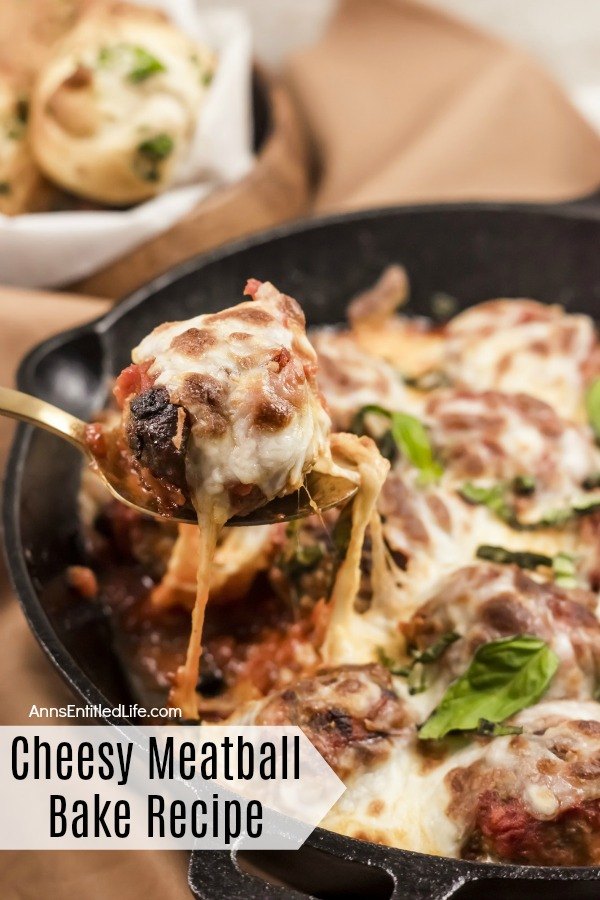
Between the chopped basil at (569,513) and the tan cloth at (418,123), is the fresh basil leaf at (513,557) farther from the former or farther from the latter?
the tan cloth at (418,123)

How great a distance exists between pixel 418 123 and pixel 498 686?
10.3 feet

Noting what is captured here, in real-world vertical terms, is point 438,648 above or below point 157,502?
below

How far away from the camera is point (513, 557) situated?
111 inches

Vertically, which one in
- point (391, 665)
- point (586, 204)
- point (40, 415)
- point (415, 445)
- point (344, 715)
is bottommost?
point (391, 665)

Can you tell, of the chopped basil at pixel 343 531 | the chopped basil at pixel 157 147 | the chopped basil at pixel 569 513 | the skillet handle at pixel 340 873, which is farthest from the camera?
the chopped basil at pixel 157 147

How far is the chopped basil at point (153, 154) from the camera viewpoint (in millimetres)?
4059

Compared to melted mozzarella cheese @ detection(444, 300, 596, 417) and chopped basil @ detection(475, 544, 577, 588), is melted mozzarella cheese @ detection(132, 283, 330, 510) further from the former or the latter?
melted mozzarella cheese @ detection(444, 300, 596, 417)

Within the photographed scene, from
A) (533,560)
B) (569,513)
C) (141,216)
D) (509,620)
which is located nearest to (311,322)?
(141,216)

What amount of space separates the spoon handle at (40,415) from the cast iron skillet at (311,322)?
1.52 feet

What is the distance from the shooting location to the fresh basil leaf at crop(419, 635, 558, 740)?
2.41 meters

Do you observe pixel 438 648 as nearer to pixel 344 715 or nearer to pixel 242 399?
pixel 344 715

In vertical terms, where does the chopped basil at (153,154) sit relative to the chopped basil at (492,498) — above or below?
above

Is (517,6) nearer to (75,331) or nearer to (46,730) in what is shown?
(75,331)

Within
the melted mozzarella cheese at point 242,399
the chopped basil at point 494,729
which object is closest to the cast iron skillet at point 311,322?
the chopped basil at point 494,729
